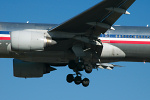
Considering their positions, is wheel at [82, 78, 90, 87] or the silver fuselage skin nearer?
the silver fuselage skin

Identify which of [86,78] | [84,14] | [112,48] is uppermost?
[84,14]

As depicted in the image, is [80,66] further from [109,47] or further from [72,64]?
[109,47]

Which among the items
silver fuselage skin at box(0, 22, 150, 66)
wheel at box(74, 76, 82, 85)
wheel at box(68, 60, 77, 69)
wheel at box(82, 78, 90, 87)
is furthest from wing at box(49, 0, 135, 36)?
wheel at box(74, 76, 82, 85)

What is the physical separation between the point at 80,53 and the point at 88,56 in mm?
1207

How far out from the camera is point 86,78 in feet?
117

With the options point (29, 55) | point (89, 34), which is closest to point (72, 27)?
point (89, 34)

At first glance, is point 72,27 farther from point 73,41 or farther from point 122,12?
point 122,12

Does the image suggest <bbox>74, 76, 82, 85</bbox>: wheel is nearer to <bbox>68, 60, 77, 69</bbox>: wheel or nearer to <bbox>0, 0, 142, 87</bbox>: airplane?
<bbox>0, 0, 142, 87</bbox>: airplane

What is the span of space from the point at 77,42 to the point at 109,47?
2.51 metres

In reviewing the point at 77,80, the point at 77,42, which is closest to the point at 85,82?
the point at 77,80

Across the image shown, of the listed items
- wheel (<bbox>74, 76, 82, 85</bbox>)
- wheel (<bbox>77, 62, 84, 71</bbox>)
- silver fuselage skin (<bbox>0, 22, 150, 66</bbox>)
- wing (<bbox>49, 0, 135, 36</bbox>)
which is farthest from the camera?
wheel (<bbox>74, 76, 82, 85</bbox>)

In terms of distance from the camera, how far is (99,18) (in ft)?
101

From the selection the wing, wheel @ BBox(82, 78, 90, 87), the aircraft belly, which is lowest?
wheel @ BBox(82, 78, 90, 87)

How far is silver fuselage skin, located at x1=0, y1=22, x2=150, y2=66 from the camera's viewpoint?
33219 millimetres
